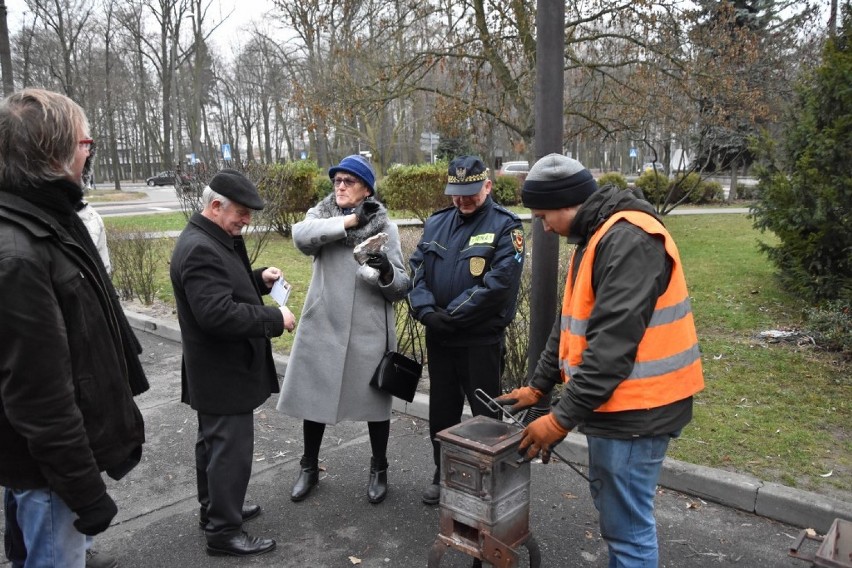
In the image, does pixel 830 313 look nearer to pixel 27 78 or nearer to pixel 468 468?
pixel 468 468

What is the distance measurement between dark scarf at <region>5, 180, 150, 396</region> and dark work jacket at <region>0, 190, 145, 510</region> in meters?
0.03

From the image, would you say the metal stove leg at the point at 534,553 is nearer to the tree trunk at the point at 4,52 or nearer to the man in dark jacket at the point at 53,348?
the man in dark jacket at the point at 53,348

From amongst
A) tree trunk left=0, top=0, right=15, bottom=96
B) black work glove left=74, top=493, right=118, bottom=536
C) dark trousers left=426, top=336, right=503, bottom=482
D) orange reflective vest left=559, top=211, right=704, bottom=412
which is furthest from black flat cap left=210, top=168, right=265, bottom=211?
Answer: tree trunk left=0, top=0, right=15, bottom=96

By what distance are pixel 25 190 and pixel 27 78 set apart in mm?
31707

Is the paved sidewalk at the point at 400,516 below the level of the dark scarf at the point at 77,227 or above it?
below

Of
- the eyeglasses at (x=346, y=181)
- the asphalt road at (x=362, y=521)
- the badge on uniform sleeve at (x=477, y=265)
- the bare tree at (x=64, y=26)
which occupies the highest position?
the bare tree at (x=64, y=26)

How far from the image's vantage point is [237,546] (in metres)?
3.31

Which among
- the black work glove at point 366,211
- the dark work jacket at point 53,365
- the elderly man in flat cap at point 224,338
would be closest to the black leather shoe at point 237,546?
the elderly man in flat cap at point 224,338

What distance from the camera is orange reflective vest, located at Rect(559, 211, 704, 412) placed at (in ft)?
7.57

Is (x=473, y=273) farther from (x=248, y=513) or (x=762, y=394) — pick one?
(x=762, y=394)

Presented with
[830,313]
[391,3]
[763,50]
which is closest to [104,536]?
[830,313]

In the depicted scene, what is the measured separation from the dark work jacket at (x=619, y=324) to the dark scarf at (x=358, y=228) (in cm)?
159

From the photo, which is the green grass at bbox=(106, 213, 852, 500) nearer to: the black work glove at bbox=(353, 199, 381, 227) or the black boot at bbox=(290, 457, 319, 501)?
the black boot at bbox=(290, 457, 319, 501)

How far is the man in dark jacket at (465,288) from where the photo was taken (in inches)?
141
